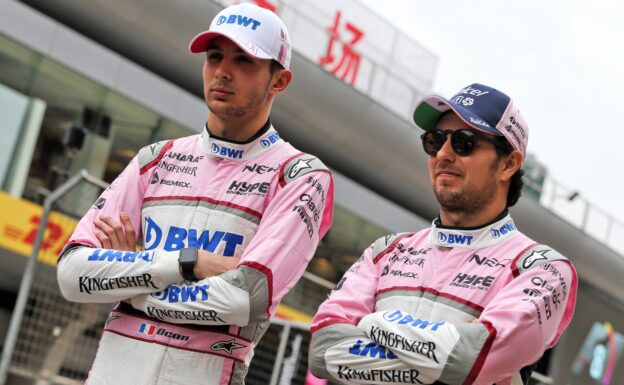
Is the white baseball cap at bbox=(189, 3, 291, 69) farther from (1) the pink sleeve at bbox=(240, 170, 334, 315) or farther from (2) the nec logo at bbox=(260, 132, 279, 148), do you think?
(1) the pink sleeve at bbox=(240, 170, 334, 315)

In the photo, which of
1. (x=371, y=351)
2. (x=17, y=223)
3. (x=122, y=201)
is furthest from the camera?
(x=17, y=223)

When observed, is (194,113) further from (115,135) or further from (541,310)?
(541,310)

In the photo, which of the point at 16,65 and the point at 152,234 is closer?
the point at 152,234

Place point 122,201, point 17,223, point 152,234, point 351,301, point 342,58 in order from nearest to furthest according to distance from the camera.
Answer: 1. point 351,301
2. point 152,234
3. point 122,201
4. point 17,223
5. point 342,58

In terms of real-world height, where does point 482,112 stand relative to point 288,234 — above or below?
above

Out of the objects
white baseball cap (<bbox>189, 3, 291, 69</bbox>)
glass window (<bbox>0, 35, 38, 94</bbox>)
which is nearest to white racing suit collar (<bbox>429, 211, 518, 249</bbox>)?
white baseball cap (<bbox>189, 3, 291, 69</bbox>)

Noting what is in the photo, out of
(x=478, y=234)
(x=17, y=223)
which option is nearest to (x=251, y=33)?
(x=478, y=234)

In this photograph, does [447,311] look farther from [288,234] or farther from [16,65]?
[16,65]

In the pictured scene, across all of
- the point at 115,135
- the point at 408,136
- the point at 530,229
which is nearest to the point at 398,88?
the point at 408,136

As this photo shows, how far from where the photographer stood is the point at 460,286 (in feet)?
10.4

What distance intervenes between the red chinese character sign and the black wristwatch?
1371cm

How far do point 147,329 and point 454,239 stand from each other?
1.15 meters

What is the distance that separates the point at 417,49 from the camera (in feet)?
69.8

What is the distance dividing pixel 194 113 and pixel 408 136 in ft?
13.7
